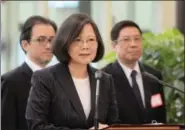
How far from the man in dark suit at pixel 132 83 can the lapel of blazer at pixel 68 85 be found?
1.05 metres

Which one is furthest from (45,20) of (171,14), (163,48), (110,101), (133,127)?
(171,14)

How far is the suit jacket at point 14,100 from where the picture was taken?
3697 millimetres

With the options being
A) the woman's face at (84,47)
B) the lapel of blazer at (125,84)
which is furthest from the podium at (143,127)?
the lapel of blazer at (125,84)

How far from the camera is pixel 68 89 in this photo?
320 centimetres

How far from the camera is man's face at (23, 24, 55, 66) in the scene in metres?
3.96

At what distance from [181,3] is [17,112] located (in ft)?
13.1

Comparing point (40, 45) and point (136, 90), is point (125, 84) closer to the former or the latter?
point (136, 90)

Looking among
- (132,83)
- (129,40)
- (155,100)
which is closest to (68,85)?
(155,100)

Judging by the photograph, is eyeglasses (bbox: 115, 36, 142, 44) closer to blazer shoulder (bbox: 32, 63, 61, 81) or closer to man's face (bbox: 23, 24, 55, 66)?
man's face (bbox: 23, 24, 55, 66)

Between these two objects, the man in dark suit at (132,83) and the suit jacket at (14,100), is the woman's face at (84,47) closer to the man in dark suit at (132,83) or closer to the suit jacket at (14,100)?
the suit jacket at (14,100)

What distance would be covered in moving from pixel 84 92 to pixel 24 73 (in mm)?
798

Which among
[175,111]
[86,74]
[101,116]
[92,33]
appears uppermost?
[92,33]

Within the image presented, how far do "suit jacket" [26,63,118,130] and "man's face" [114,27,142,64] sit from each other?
113 centimetres

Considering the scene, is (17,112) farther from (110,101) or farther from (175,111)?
(175,111)
